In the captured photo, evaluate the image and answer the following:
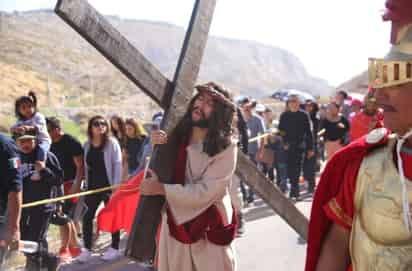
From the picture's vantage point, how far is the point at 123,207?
202 inches

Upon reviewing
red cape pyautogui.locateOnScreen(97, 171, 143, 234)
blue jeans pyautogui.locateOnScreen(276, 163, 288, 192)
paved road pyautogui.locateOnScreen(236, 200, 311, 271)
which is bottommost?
paved road pyautogui.locateOnScreen(236, 200, 311, 271)

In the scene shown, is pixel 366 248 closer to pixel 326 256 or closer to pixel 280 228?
pixel 326 256

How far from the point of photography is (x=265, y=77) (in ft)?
379

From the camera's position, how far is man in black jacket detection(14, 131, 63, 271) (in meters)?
5.57

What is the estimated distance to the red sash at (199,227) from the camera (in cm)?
369

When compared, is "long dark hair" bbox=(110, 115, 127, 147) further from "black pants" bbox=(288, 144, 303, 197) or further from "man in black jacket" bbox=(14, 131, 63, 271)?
"black pants" bbox=(288, 144, 303, 197)

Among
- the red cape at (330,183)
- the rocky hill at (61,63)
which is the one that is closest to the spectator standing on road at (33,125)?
the rocky hill at (61,63)

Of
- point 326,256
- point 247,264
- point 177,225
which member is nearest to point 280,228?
point 247,264

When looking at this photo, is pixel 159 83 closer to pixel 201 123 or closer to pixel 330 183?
pixel 201 123

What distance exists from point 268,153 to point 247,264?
14.5ft

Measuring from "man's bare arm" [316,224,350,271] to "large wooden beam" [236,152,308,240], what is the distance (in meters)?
1.62

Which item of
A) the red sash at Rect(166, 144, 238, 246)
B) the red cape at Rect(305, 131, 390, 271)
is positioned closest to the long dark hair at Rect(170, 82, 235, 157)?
the red sash at Rect(166, 144, 238, 246)

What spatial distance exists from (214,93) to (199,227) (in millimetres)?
856

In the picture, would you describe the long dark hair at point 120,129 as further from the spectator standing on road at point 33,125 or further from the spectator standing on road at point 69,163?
the spectator standing on road at point 33,125
